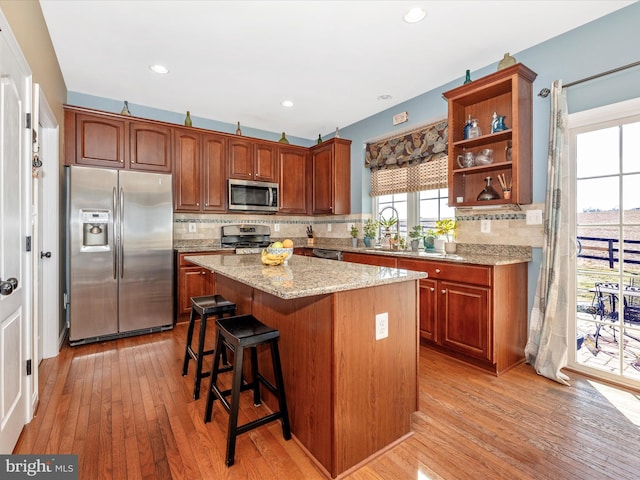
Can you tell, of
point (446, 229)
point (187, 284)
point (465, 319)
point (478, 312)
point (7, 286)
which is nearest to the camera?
point (7, 286)

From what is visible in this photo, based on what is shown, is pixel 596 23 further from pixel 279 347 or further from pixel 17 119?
pixel 17 119

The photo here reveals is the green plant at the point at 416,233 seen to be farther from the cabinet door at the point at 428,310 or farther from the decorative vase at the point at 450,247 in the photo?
the cabinet door at the point at 428,310

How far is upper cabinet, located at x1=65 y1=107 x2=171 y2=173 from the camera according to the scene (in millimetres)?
3391

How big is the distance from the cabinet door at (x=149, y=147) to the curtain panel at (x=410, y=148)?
8.67ft

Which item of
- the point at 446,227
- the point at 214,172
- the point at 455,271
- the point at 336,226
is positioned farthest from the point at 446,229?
the point at 214,172

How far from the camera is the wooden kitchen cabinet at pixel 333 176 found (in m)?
4.78

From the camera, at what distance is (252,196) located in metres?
→ 4.63

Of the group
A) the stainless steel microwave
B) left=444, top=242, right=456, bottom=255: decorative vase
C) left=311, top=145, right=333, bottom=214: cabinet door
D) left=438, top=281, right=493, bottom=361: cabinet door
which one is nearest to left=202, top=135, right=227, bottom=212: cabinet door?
the stainless steel microwave

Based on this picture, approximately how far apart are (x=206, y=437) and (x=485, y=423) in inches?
63.5

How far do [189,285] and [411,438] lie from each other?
118 inches

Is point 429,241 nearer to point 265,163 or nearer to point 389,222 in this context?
point 389,222

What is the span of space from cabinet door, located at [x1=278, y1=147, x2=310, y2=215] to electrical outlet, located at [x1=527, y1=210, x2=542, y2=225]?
3154mm

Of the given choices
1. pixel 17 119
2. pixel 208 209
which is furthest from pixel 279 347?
pixel 208 209

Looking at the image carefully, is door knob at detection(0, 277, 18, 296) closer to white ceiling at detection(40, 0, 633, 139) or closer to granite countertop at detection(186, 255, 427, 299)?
granite countertop at detection(186, 255, 427, 299)
